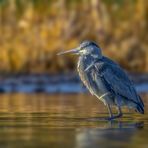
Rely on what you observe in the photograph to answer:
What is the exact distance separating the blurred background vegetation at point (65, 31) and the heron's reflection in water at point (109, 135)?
11.9m

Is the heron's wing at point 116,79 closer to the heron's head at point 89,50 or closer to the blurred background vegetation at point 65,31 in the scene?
the heron's head at point 89,50

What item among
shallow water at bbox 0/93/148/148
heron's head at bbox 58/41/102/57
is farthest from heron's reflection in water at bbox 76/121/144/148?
heron's head at bbox 58/41/102/57

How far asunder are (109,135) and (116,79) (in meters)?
2.49

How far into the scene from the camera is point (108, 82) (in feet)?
42.0

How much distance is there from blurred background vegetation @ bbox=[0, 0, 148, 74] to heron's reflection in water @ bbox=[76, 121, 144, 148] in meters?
11.9

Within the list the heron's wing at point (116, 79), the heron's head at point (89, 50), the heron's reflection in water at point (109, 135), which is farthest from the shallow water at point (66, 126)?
the heron's head at point (89, 50)

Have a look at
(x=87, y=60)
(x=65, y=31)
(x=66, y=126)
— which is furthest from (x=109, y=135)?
(x=65, y=31)

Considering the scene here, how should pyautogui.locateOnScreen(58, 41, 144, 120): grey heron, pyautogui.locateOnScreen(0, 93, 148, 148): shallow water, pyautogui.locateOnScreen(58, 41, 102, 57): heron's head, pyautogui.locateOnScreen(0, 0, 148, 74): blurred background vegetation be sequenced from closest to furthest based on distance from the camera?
pyautogui.locateOnScreen(0, 93, 148, 148): shallow water → pyautogui.locateOnScreen(58, 41, 144, 120): grey heron → pyautogui.locateOnScreen(58, 41, 102, 57): heron's head → pyautogui.locateOnScreen(0, 0, 148, 74): blurred background vegetation

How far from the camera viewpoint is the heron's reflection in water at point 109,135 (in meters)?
9.51

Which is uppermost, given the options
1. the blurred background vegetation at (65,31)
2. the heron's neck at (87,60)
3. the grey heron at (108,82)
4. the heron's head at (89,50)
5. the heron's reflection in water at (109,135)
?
the blurred background vegetation at (65,31)

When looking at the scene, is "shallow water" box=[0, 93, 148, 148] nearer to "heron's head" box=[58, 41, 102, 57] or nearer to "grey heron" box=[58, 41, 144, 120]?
"grey heron" box=[58, 41, 144, 120]

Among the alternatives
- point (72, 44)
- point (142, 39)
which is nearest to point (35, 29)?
point (72, 44)

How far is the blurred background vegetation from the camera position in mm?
23781

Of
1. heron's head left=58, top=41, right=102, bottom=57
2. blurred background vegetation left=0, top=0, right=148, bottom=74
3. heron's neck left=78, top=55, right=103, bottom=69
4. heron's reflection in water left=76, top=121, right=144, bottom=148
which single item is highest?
blurred background vegetation left=0, top=0, right=148, bottom=74
